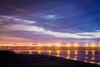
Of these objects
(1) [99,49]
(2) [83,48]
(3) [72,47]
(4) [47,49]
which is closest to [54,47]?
(4) [47,49]

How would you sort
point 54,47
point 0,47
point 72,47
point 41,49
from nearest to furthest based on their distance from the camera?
point 0,47, point 41,49, point 54,47, point 72,47

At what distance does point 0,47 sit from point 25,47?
998cm

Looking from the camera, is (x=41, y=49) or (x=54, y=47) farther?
(x=54, y=47)

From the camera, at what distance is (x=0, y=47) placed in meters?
51.6

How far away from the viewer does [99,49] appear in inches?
2869

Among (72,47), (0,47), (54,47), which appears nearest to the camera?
(0,47)

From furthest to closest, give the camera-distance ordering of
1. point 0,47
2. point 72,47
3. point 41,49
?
1. point 72,47
2. point 41,49
3. point 0,47

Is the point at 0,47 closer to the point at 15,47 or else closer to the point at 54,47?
the point at 15,47

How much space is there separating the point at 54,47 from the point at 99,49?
2312 centimetres

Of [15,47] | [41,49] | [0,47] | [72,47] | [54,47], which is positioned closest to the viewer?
[0,47]

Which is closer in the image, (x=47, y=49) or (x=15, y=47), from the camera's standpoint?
(x=15, y=47)

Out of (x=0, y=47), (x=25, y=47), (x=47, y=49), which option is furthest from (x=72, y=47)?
(x=0, y=47)

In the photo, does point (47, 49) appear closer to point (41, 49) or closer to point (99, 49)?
point (41, 49)

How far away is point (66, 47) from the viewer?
69.9 m
